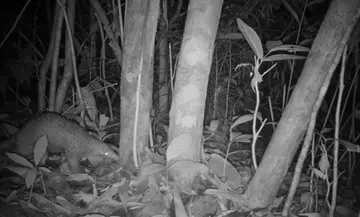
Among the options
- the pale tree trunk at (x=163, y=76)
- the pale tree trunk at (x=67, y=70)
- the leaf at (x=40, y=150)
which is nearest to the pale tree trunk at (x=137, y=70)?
the leaf at (x=40, y=150)

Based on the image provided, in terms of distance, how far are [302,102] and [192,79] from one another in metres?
0.57

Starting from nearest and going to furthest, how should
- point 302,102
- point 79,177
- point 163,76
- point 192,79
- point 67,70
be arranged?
point 302,102 → point 192,79 → point 79,177 → point 67,70 → point 163,76

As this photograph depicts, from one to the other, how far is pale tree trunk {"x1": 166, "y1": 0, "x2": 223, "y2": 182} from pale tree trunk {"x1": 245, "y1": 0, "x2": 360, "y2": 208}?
1.33ft

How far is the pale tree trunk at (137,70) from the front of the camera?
1.69m

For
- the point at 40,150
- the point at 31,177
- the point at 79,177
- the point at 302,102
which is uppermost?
the point at 302,102

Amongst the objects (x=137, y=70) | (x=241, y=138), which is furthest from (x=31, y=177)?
(x=241, y=138)

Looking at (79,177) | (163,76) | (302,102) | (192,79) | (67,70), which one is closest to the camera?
(302,102)

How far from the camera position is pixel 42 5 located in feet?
10.6

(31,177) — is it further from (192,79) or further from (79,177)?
(192,79)

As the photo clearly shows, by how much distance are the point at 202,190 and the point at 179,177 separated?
16 centimetres

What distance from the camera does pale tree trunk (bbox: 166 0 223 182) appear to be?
143 cm

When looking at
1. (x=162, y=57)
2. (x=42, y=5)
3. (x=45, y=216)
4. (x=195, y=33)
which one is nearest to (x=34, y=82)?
(x=42, y=5)

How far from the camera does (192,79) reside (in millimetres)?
1476

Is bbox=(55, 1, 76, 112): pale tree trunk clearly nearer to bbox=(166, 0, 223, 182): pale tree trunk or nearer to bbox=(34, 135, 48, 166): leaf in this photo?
bbox=(34, 135, 48, 166): leaf
